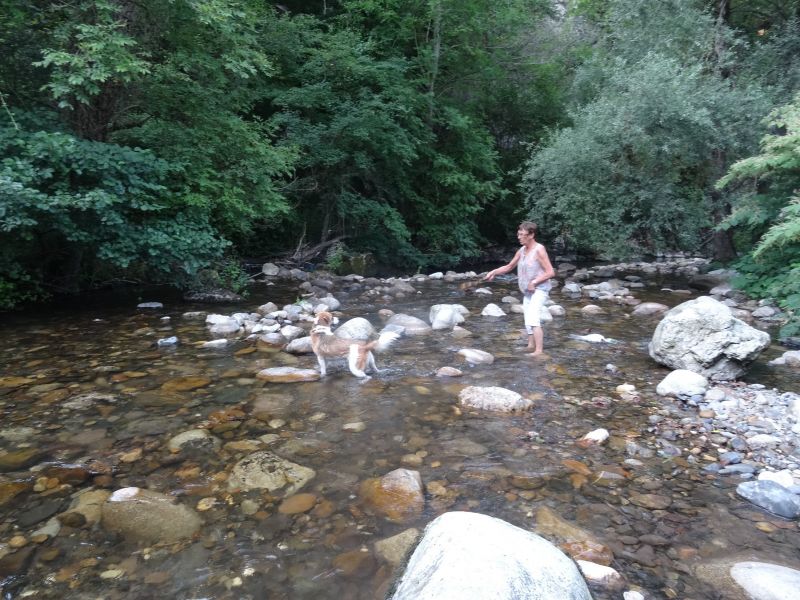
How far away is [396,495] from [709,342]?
4658 mm

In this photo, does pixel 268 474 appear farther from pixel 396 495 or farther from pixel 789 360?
pixel 789 360

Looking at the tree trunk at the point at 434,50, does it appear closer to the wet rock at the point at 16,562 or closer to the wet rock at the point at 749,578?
the wet rock at the point at 749,578

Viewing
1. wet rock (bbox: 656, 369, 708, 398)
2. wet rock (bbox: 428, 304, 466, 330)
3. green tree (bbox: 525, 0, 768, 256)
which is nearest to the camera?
wet rock (bbox: 656, 369, 708, 398)

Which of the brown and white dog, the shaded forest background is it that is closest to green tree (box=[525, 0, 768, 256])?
the shaded forest background

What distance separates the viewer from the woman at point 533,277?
7.18 metres

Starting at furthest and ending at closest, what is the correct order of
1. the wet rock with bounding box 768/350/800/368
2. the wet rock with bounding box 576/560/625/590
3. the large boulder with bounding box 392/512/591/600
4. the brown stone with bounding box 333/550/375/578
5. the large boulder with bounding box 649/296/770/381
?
1. the wet rock with bounding box 768/350/800/368
2. the large boulder with bounding box 649/296/770/381
3. the brown stone with bounding box 333/550/375/578
4. the wet rock with bounding box 576/560/625/590
5. the large boulder with bounding box 392/512/591/600

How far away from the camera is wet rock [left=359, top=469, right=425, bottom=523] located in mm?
3535

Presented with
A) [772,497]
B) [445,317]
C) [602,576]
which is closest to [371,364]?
[445,317]

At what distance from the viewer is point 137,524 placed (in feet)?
11.0

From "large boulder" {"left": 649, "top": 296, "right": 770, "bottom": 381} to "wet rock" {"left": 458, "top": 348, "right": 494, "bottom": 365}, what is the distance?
7.28 feet

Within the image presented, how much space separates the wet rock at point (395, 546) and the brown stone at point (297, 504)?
66cm

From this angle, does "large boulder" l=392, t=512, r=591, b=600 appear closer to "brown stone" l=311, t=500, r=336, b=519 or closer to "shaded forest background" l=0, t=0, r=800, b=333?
"brown stone" l=311, t=500, r=336, b=519

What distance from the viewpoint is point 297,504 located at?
3.64 meters

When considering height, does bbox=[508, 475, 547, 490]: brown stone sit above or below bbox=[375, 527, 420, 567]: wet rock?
below
